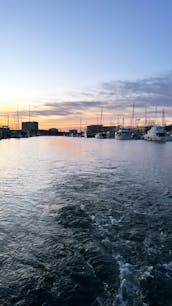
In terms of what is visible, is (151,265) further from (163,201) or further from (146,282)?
(163,201)

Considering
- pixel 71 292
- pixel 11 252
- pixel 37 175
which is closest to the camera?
pixel 71 292

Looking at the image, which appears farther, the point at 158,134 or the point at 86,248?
the point at 158,134

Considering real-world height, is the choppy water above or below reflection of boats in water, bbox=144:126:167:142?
below

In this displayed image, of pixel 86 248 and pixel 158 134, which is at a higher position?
pixel 158 134

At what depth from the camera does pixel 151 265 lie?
10.7m

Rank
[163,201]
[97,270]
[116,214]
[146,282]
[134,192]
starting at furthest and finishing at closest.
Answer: [134,192]
[163,201]
[116,214]
[97,270]
[146,282]

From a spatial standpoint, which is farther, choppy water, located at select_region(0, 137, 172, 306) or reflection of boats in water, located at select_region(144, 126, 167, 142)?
reflection of boats in water, located at select_region(144, 126, 167, 142)

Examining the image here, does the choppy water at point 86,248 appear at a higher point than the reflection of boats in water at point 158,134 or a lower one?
lower

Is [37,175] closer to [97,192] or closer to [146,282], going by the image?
[97,192]

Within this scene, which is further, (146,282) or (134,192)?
(134,192)

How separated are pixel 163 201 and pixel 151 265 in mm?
9723

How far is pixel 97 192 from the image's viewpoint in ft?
75.4

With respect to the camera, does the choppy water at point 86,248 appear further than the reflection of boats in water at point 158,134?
No

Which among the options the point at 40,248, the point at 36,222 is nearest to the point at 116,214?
the point at 36,222
